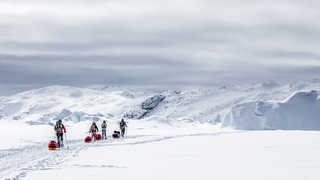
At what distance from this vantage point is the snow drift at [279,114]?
341 ft

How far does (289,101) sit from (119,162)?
104 meters

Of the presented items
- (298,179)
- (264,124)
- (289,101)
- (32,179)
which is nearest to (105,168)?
(32,179)

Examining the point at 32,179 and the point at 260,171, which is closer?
the point at 32,179

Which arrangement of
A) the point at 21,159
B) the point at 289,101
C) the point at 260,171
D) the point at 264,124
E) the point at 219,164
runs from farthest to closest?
the point at 289,101 < the point at 264,124 < the point at 21,159 < the point at 219,164 < the point at 260,171

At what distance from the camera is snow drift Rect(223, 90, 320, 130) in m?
104

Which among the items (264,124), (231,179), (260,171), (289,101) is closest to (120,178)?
(231,179)

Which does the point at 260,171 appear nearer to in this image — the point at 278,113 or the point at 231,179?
the point at 231,179

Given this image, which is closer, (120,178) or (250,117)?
(120,178)

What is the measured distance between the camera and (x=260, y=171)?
15.8 meters

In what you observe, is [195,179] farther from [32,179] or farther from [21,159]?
[21,159]

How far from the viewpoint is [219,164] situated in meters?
18.1

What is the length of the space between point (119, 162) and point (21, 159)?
4.71 meters

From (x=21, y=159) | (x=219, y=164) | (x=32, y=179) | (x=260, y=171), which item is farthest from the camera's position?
(x=21, y=159)

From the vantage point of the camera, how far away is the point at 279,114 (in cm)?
10975
